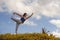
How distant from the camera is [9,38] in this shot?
18906 mm

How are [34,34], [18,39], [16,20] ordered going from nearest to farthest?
1. [18,39]
2. [34,34]
3. [16,20]

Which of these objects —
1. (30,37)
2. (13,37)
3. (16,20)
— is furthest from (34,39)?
(16,20)

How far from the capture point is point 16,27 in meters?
22.9

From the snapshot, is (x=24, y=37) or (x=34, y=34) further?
(x=34, y=34)

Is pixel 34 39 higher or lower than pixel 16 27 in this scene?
lower

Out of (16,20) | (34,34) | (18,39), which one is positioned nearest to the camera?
(18,39)

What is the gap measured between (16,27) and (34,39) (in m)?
4.36

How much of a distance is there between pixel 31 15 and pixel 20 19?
4.17ft

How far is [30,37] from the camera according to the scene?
1898 cm

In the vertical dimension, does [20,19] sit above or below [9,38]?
above

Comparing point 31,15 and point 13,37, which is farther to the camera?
point 31,15

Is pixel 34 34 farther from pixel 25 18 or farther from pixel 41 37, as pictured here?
pixel 25 18

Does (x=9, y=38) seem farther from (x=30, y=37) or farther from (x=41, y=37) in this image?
(x=41, y=37)

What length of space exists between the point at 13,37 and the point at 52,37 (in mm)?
4043
